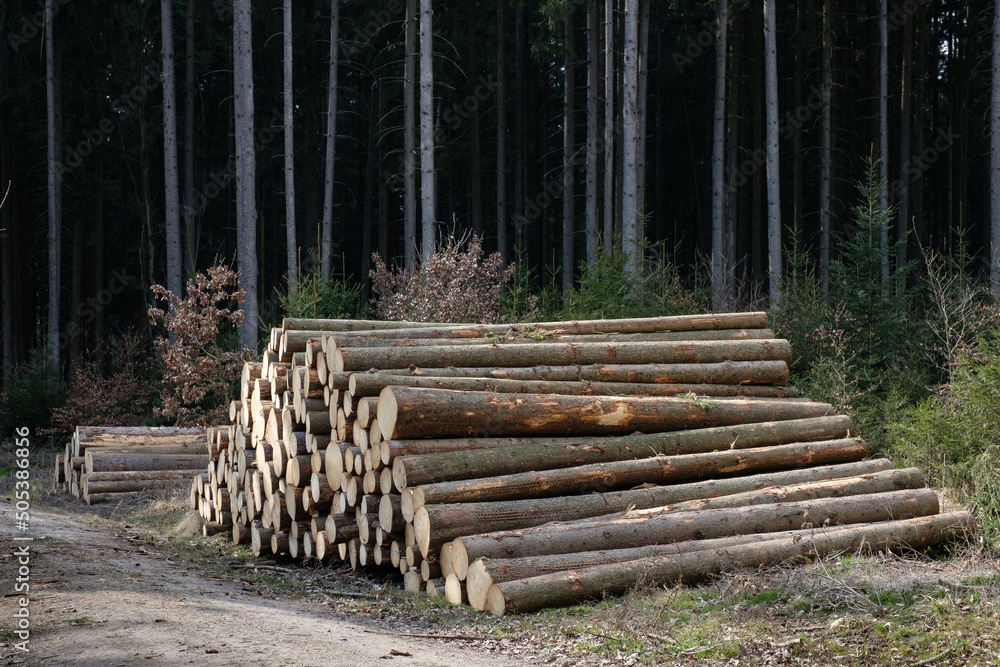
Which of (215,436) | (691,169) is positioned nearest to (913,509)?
(215,436)

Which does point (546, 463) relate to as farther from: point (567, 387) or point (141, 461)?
point (141, 461)

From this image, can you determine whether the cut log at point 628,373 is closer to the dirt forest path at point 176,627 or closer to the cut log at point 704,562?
the dirt forest path at point 176,627

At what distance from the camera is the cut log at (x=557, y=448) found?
6.75 metres

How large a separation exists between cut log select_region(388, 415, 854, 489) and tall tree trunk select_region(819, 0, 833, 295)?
1482 cm

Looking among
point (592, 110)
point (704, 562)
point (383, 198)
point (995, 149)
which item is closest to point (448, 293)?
point (704, 562)

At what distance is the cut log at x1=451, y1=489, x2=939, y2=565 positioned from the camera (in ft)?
20.2

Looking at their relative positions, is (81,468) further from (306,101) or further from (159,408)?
(306,101)

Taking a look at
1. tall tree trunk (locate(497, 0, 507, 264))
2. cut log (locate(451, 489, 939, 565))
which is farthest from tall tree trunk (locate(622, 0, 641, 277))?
tall tree trunk (locate(497, 0, 507, 264))

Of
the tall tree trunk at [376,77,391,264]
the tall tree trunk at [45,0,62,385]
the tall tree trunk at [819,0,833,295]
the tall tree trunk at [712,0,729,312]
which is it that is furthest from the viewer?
the tall tree trunk at [376,77,391,264]

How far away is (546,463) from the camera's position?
7121mm

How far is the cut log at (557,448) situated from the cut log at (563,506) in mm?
319

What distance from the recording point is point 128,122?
2725 centimetres

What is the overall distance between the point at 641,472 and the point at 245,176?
11815mm

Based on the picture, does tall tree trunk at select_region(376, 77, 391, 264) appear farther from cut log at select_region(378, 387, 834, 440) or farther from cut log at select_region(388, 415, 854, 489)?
cut log at select_region(388, 415, 854, 489)
